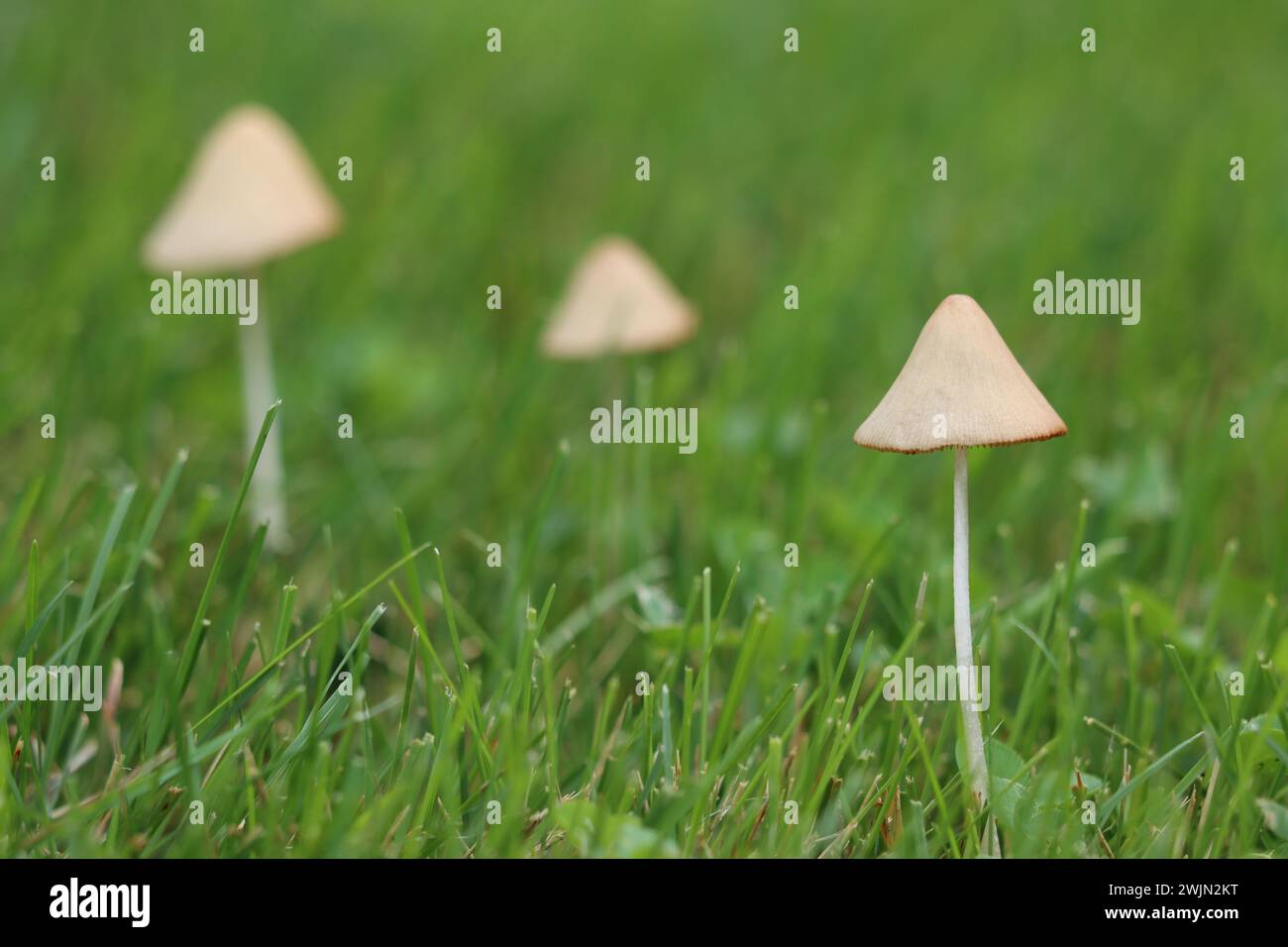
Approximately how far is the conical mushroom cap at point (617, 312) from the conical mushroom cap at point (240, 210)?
0.72m

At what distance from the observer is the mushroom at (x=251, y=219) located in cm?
344

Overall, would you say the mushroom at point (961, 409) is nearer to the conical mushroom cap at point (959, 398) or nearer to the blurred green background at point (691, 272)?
the conical mushroom cap at point (959, 398)

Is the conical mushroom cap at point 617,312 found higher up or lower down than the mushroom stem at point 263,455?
higher up

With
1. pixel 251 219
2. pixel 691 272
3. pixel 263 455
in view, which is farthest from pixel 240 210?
pixel 691 272

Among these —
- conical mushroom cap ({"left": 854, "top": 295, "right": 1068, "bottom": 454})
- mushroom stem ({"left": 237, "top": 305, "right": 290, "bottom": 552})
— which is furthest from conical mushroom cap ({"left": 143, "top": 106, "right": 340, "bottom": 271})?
conical mushroom cap ({"left": 854, "top": 295, "right": 1068, "bottom": 454})

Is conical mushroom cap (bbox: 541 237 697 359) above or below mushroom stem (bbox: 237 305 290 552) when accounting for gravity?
above

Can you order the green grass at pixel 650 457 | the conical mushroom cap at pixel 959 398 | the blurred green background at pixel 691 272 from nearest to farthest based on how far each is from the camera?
1. the conical mushroom cap at pixel 959 398
2. the green grass at pixel 650 457
3. the blurred green background at pixel 691 272

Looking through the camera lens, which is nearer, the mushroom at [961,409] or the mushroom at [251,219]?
the mushroom at [961,409]

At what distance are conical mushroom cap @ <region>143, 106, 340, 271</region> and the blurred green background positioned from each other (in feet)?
1.61

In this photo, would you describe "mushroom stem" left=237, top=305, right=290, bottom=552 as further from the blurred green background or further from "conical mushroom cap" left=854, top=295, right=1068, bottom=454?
"conical mushroom cap" left=854, top=295, right=1068, bottom=454

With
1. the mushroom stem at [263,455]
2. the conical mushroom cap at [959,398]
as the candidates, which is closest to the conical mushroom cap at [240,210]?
the mushroom stem at [263,455]

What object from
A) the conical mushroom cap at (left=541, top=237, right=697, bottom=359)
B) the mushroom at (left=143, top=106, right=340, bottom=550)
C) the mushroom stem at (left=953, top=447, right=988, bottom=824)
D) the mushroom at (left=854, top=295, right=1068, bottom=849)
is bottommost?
the mushroom stem at (left=953, top=447, right=988, bottom=824)

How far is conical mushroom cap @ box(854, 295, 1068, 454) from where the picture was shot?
1997 millimetres
